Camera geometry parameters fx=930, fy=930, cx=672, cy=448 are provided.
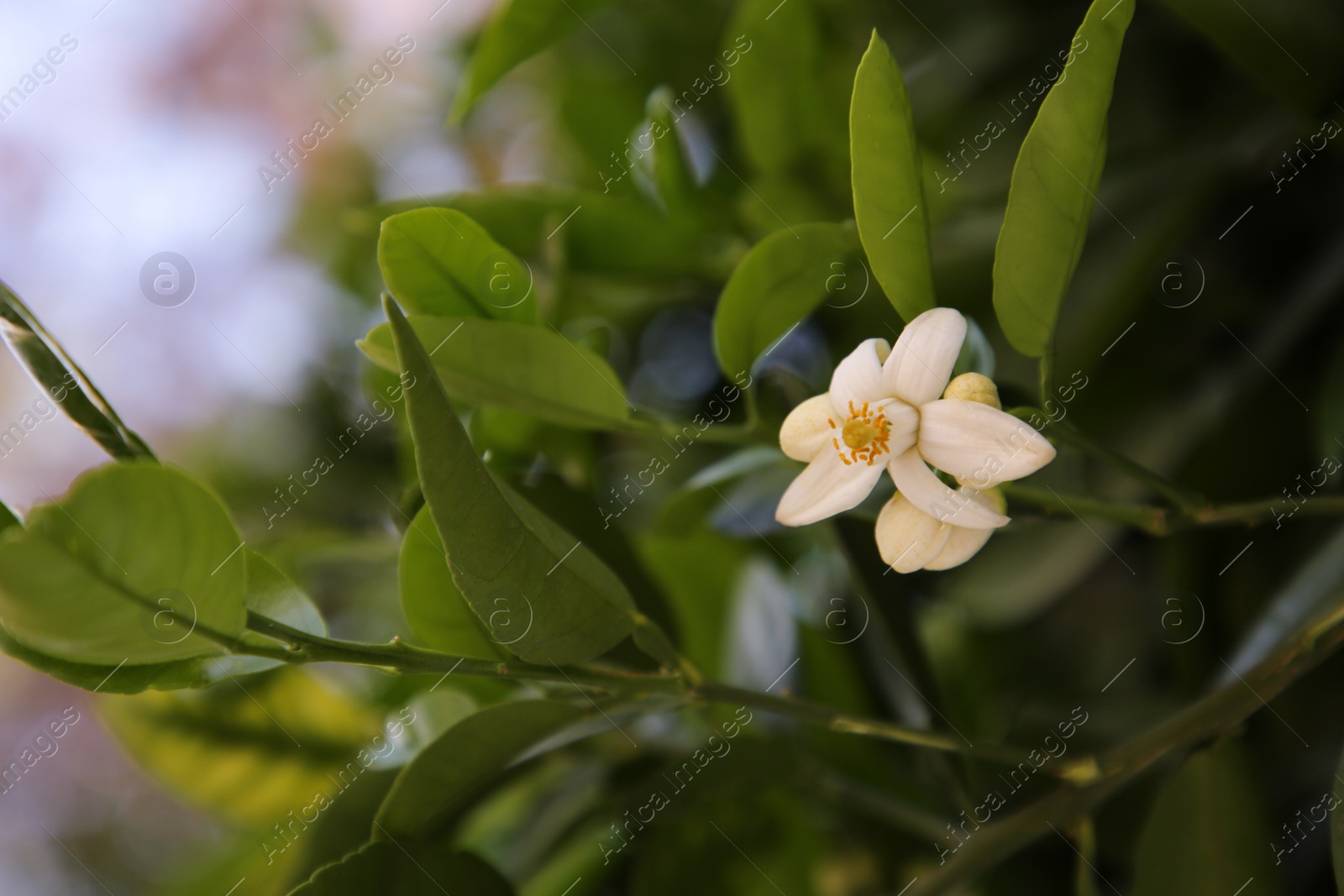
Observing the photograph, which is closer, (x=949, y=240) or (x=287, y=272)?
(x=949, y=240)

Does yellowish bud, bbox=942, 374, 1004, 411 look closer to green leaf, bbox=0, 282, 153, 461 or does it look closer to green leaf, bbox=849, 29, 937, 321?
Answer: green leaf, bbox=849, 29, 937, 321

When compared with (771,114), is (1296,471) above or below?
below

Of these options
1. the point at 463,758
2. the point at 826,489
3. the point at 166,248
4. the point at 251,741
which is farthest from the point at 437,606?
the point at 166,248

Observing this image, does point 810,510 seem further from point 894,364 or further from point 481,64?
point 481,64

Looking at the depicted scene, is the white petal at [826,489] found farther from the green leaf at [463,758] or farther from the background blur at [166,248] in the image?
the background blur at [166,248]

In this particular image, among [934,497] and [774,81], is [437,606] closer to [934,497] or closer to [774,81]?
[934,497]

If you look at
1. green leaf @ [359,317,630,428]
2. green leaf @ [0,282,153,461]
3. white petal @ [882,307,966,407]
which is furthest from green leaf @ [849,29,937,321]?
green leaf @ [0,282,153,461]

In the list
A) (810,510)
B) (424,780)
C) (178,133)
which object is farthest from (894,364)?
(178,133)

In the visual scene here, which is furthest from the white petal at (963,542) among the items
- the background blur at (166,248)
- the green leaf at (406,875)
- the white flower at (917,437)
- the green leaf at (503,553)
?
the background blur at (166,248)
